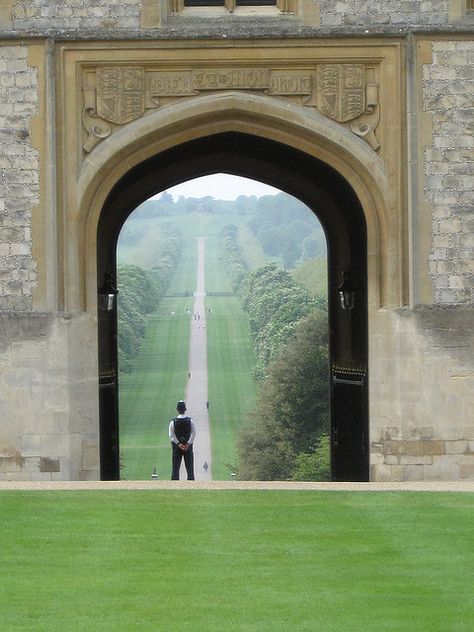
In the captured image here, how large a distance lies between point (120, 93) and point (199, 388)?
61903mm

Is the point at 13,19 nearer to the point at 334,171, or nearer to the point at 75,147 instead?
the point at 75,147

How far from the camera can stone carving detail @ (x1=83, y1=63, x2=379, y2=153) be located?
49.5ft

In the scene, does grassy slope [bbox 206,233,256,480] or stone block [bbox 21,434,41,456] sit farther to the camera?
grassy slope [bbox 206,233,256,480]

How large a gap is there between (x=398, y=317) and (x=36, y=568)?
5.96m

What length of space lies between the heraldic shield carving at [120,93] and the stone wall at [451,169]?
274 cm

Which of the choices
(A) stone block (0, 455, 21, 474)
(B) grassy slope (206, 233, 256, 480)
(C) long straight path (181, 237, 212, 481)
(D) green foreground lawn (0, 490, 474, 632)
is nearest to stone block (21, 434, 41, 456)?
(A) stone block (0, 455, 21, 474)

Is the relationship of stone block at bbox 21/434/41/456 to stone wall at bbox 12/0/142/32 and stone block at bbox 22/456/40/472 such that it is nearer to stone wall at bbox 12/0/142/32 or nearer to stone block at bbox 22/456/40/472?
stone block at bbox 22/456/40/472

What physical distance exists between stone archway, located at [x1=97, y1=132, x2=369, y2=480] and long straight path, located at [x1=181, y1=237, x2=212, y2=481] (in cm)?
3197

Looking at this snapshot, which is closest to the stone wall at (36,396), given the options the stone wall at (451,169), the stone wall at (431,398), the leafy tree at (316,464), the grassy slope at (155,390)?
the stone wall at (431,398)

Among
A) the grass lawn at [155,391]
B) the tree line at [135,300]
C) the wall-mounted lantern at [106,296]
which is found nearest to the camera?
the wall-mounted lantern at [106,296]

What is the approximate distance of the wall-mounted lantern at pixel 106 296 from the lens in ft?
55.2

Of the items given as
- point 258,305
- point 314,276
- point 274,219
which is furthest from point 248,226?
point 258,305

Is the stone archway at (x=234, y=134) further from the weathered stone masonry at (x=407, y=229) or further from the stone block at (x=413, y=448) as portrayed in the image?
the stone block at (x=413, y=448)

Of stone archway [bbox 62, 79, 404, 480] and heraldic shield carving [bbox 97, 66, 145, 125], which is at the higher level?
heraldic shield carving [bbox 97, 66, 145, 125]
